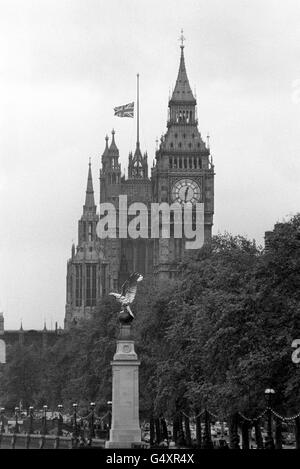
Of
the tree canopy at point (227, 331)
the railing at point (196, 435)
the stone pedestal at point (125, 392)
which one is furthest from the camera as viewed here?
the stone pedestal at point (125, 392)

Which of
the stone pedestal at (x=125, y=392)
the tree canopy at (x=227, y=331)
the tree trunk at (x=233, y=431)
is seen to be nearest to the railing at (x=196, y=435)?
the tree trunk at (x=233, y=431)

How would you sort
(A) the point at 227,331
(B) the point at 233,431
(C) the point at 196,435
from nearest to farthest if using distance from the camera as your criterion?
(A) the point at 227,331, (B) the point at 233,431, (C) the point at 196,435

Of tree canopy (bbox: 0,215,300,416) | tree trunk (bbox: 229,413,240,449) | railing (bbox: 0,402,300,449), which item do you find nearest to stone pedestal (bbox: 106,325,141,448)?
railing (bbox: 0,402,300,449)

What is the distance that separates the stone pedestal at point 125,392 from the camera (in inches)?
4077

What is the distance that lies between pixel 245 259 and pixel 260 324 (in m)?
18.4

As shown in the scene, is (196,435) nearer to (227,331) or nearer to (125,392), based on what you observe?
(125,392)

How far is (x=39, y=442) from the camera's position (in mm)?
132750

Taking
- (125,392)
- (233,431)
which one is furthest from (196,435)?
(233,431)

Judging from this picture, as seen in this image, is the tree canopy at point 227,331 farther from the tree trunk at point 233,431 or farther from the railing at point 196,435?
the railing at point 196,435

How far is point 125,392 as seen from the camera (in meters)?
104

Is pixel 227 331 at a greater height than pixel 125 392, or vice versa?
pixel 125 392

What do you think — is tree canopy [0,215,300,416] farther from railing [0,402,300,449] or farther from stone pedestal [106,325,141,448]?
stone pedestal [106,325,141,448]

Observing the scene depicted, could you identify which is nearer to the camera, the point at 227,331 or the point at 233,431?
the point at 227,331
